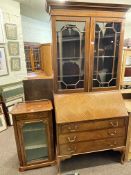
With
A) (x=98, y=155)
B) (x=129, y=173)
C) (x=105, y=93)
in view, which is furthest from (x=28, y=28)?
(x=129, y=173)

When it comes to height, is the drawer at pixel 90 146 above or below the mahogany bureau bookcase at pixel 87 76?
below

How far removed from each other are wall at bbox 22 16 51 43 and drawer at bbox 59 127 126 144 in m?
3.80

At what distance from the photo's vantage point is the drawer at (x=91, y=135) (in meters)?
1.68

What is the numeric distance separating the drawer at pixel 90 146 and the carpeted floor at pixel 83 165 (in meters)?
0.31

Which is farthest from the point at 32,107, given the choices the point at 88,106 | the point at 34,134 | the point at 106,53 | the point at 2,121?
the point at 2,121

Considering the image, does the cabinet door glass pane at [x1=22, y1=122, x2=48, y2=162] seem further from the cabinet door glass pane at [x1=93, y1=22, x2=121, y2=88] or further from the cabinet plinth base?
the cabinet door glass pane at [x1=93, y1=22, x2=121, y2=88]

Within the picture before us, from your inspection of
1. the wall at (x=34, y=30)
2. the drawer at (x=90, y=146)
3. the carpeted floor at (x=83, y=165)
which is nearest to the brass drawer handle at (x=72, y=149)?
the drawer at (x=90, y=146)

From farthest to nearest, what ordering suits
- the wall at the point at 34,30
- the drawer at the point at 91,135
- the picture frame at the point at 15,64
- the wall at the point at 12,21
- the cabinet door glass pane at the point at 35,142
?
the wall at the point at 34,30, the picture frame at the point at 15,64, the wall at the point at 12,21, the cabinet door glass pane at the point at 35,142, the drawer at the point at 91,135

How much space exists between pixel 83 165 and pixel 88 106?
897mm

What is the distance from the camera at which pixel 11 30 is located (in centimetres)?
282

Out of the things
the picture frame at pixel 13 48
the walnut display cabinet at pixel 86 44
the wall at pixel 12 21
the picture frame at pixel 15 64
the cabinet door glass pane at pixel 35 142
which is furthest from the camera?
the picture frame at pixel 15 64

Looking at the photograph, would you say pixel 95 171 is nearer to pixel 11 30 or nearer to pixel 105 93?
pixel 105 93

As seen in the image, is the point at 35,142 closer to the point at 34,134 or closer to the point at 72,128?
the point at 34,134

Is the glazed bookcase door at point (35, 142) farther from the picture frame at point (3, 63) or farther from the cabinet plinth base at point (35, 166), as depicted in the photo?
the picture frame at point (3, 63)
